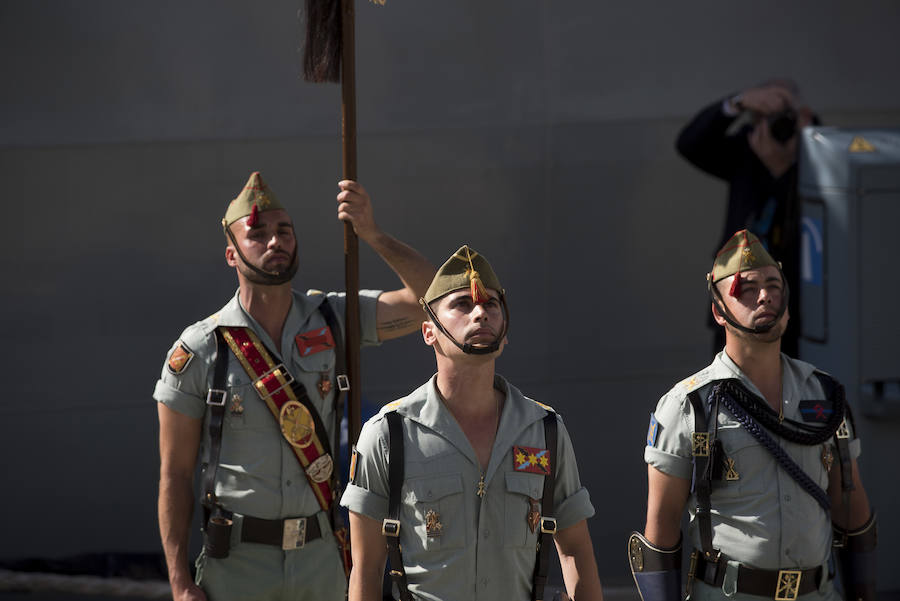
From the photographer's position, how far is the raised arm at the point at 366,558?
312 centimetres

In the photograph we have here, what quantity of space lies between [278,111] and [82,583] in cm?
249

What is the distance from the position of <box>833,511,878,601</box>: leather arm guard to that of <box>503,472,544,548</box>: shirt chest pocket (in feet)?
3.84

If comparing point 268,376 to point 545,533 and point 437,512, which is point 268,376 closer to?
point 437,512

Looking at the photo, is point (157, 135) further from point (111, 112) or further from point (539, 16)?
point (539, 16)

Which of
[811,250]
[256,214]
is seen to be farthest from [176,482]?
[811,250]

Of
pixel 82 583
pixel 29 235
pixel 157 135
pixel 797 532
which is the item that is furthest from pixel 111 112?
pixel 797 532

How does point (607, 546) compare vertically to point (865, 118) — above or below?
below

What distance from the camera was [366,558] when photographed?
3.14m

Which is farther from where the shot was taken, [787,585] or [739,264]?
[739,264]

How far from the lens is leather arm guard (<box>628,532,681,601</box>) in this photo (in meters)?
3.71

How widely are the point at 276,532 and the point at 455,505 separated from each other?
1018 mm

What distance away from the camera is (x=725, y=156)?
21.0 ft

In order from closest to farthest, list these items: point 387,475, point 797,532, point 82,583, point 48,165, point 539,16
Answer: point 387,475
point 797,532
point 82,583
point 48,165
point 539,16

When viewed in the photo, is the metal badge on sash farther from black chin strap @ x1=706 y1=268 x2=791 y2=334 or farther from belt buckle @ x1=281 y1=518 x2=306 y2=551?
black chin strap @ x1=706 y1=268 x2=791 y2=334
